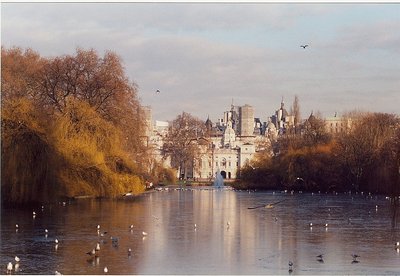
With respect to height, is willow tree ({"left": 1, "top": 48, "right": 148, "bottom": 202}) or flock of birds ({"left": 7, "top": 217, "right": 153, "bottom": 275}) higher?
willow tree ({"left": 1, "top": 48, "right": 148, "bottom": 202})

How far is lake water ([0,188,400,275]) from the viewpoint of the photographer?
678 inches

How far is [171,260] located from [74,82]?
2429 cm

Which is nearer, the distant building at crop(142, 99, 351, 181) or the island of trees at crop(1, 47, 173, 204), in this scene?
the island of trees at crop(1, 47, 173, 204)

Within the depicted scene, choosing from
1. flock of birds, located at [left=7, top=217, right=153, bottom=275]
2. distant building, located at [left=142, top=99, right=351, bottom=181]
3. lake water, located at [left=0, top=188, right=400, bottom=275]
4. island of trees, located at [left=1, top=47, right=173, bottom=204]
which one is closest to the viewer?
flock of birds, located at [left=7, top=217, right=153, bottom=275]

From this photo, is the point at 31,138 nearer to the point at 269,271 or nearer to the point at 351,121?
the point at 269,271

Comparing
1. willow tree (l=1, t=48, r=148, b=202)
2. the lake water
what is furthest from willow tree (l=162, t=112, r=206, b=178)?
the lake water

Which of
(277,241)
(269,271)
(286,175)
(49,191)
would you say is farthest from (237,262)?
(286,175)

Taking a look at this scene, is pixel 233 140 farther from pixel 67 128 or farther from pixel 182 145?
pixel 67 128

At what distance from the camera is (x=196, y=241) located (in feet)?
69.6

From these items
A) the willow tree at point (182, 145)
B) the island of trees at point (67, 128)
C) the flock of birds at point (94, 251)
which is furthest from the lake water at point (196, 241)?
the willow tree at point (182, 145)

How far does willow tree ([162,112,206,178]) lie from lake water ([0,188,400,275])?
5051 centimetres

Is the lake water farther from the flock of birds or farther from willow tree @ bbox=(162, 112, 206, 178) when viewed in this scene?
willow tree @ bbox=(162, 112, 206, 178)

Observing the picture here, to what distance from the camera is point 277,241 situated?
848 inches

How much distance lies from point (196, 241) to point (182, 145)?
62264 mm
